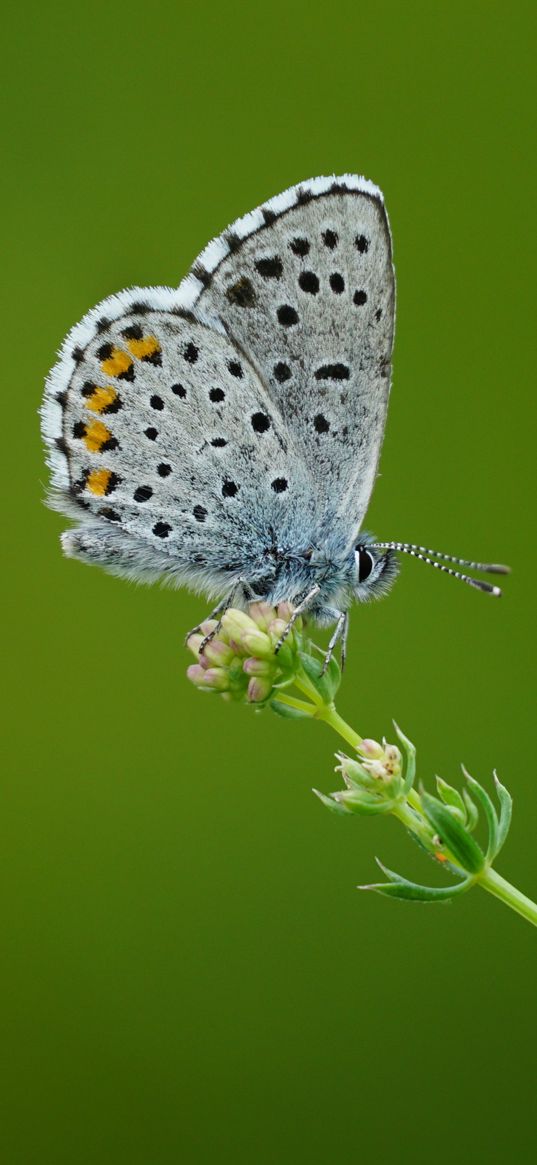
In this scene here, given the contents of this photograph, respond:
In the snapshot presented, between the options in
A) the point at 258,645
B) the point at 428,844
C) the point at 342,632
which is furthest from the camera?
the point at 342,632

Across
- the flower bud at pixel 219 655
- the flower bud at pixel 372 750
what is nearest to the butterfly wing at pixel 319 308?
the flower bud at pixel 219 655

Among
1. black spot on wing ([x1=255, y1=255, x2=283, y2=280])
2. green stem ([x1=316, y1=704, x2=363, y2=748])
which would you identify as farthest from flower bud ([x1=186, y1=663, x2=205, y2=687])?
black spot on wing ([x1=255, y1=255, x2=283, y2=280])

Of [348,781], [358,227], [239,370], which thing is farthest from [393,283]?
[348,781]

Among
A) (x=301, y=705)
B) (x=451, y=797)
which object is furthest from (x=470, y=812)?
(x=301, y=705)

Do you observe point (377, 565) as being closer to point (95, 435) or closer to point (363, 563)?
point (363, 563)

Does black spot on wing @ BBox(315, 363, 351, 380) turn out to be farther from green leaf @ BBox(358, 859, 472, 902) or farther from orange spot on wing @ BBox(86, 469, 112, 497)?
green leaf @ BBox(358, 859, 472, 902)

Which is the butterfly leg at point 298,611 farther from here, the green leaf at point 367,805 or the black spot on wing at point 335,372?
the black spot on wing at point 335,372
